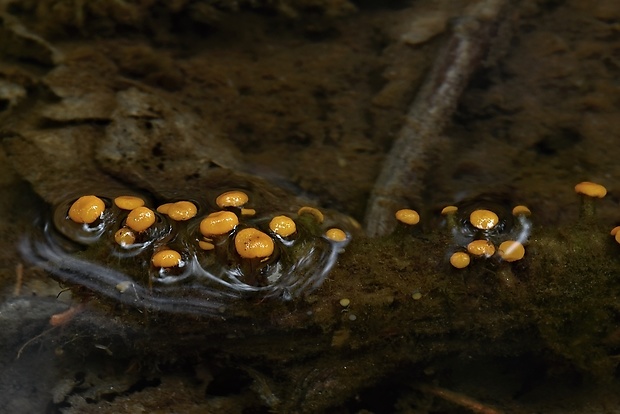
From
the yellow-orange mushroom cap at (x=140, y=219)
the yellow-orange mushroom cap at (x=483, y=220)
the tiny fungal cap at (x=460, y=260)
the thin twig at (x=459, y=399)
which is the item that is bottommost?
the thin twig at (x=459, y=399)

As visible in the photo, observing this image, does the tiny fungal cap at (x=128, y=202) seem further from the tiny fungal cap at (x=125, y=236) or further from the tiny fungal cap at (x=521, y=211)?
the tiny fungal cap at (x=521, y=211)

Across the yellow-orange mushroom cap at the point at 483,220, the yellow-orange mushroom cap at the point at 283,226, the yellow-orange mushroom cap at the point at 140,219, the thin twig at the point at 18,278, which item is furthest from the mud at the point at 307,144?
the yellow-orange mushroom cap at the point at 140,219

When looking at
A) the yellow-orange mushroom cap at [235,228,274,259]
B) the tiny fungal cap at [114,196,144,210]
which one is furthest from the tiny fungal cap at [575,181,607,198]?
the tiny fungal cap at [114,196,144,210]

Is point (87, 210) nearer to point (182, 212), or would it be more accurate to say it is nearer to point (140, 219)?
point (140, 219)

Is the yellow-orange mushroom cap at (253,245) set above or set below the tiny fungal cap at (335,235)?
above

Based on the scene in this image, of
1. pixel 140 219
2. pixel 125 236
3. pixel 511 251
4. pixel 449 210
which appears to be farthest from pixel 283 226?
pixel 511 251

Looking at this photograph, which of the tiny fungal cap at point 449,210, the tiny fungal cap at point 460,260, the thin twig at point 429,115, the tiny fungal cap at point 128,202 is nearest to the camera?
the tiny fungal cap at point 460,260

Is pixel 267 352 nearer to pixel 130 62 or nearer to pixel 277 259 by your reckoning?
pixel 277 259
